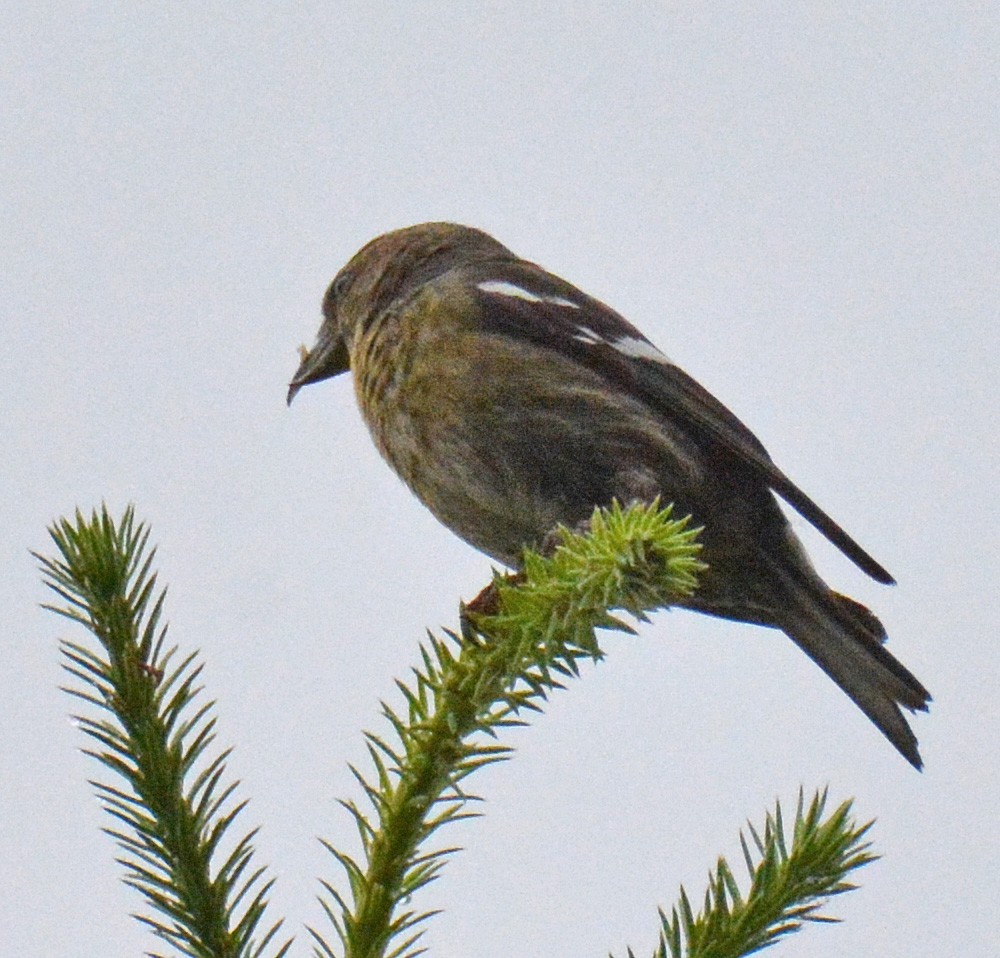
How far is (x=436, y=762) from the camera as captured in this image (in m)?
2.12

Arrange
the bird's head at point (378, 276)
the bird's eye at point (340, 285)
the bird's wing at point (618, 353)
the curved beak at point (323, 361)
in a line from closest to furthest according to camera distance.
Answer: the bird's wing at point (618, 353) < the bird's head at point (378, 276) < the bird's eye at point (340, 285) < the curved beak at point (323, 361)

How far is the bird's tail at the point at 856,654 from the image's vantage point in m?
4.20

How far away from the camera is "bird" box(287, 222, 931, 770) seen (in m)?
4.24

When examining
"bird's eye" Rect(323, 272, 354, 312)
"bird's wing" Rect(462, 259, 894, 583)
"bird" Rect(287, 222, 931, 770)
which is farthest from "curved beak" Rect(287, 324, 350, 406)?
"bird's wing" Rect(462, 259, 894, 583)

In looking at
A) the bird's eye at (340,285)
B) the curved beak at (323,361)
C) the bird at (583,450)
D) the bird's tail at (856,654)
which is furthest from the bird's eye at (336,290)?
the bird's tail at (856,654)

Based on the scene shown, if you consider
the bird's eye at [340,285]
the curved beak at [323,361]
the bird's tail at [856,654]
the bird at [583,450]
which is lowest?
the bird's tail at [856,654]

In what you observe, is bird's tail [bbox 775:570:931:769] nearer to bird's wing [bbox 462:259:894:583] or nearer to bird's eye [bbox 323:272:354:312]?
bird's wing [bbox 462:259:894:583]

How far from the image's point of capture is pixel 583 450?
432 cm

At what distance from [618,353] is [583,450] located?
51cm

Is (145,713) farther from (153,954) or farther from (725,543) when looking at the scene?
(725,543)

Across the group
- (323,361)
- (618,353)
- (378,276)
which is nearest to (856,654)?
(618,353)

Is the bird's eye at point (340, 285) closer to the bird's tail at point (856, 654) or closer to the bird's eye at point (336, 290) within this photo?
the bird's eye at point (336, 290)

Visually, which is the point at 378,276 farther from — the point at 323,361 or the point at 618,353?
the point at 618,353

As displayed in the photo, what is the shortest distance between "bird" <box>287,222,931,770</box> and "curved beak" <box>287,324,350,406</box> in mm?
862
